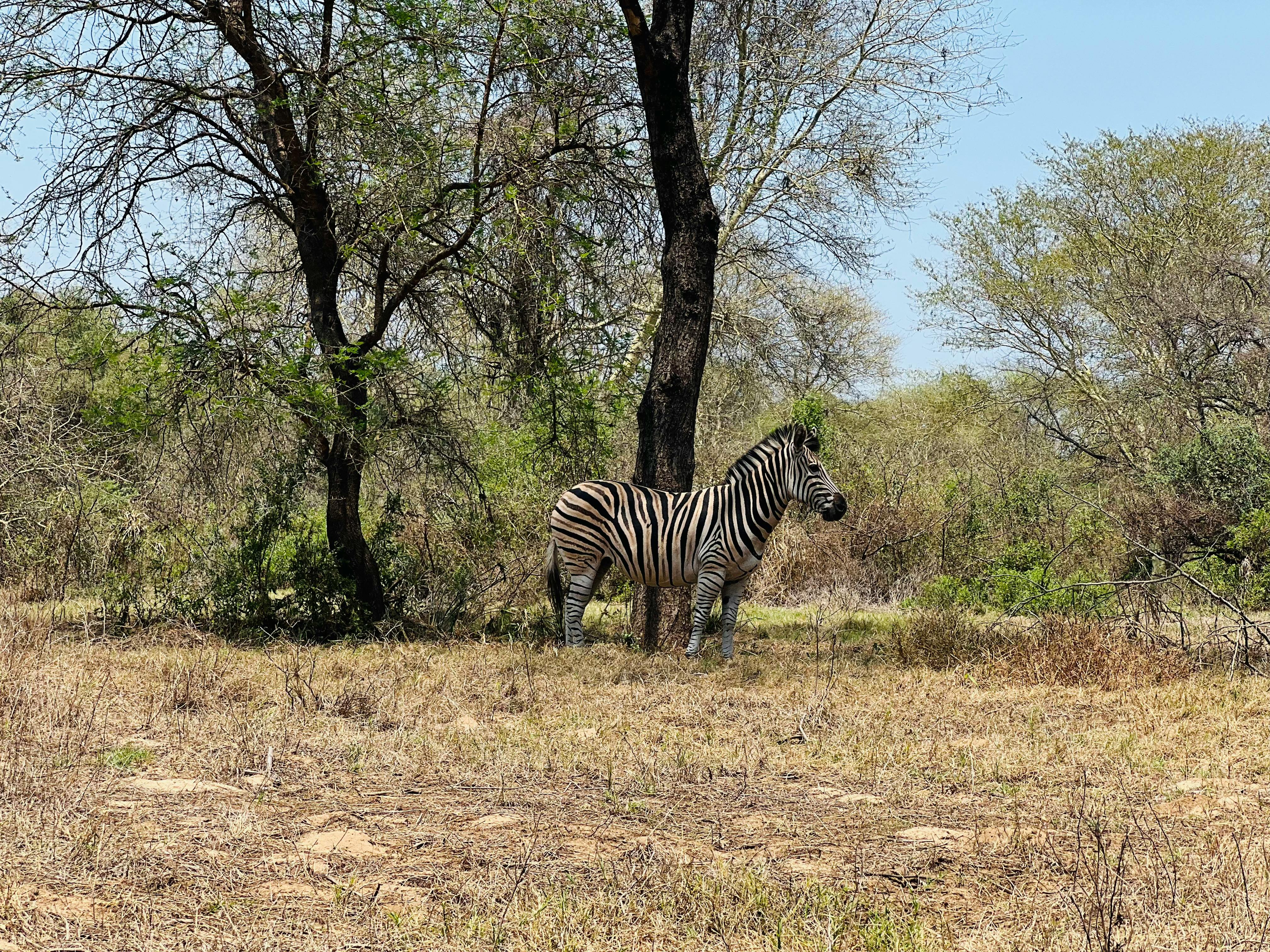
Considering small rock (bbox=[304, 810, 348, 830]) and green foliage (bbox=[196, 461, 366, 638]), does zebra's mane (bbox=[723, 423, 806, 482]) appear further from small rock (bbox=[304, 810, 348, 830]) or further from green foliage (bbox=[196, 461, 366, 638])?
small rock (bbox=[304, 810, 348, 830])

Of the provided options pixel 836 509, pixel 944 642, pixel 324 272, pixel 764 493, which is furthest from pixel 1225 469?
pixel 324 272

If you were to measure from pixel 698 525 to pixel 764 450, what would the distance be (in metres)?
1.08

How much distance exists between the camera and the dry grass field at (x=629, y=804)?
3.97m

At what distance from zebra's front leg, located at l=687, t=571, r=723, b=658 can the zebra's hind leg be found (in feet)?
3.70

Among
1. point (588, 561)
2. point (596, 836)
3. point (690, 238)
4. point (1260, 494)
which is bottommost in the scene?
point (596, 836)

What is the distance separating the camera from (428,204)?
11.0 m

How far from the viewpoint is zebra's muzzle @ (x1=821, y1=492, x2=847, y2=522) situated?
408 inches

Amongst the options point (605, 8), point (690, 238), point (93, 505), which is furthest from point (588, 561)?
point (605, 8)

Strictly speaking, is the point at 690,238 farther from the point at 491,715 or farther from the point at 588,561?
the point at 491,715

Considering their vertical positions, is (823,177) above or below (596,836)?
above

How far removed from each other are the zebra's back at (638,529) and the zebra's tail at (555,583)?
1.11 feet

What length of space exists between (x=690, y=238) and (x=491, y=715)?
18.1 feet

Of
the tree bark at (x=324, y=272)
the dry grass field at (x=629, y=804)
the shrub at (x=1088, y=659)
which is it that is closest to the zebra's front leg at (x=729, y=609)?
the dry grass field at (x=629, y=804)

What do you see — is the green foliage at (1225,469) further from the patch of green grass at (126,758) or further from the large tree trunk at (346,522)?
the patch of green grass at (126,758)
